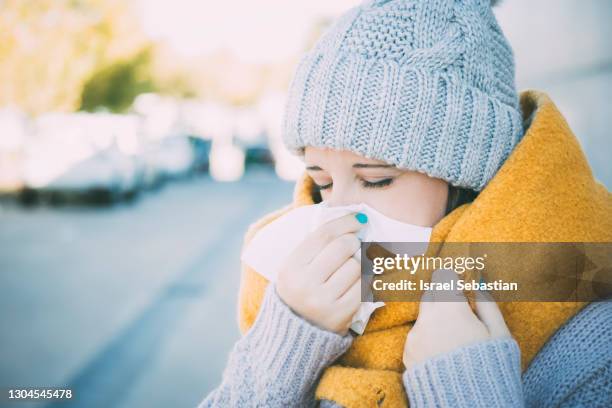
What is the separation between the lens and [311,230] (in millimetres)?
1382

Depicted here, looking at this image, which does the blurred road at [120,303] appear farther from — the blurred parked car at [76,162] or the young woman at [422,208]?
the young woman at [422,208]

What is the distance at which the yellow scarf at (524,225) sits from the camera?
121 centimetres

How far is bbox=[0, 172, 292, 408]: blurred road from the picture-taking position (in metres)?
4.05

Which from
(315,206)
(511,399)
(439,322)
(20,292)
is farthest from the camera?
(20,292)

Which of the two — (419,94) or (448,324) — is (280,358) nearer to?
(448,324)

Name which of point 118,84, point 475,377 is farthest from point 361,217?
point 118,84

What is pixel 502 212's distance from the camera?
1.22 m

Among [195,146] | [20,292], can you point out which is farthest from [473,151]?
[195,146]

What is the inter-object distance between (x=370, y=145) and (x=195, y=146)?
1727cm

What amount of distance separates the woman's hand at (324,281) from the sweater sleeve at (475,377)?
8.6 inches

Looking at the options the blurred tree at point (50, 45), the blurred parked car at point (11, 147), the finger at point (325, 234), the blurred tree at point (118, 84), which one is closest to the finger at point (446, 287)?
the finger at point (325, 234)

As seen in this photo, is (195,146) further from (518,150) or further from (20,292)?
(518,150)

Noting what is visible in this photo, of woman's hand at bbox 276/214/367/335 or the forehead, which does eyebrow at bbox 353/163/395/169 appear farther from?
woman's hand at bbox 276/214/367/335

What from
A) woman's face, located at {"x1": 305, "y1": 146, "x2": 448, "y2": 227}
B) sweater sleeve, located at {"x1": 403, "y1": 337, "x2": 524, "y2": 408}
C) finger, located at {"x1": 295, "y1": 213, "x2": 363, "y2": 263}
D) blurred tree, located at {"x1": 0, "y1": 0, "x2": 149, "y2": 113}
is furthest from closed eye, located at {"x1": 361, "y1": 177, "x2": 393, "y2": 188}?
blurred tree, located at {"x1": 0, "y1": 0, "x2": 149, "y2": 113}
